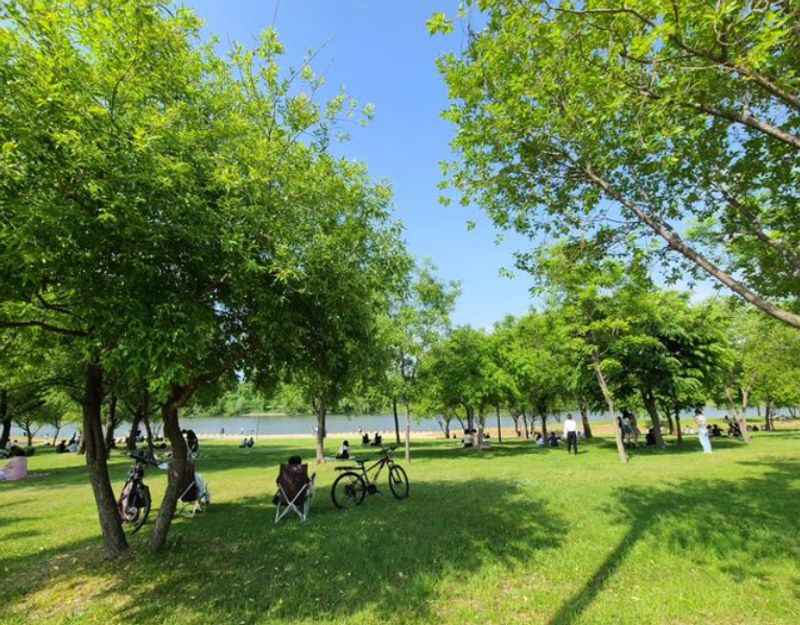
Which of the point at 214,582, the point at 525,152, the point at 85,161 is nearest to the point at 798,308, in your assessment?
the point at 525,152

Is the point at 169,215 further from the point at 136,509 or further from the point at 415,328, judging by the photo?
the point at 415,328

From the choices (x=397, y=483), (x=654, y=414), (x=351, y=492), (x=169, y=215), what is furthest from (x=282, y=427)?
(x=169, y=215)

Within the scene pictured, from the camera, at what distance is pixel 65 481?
16.0 meters

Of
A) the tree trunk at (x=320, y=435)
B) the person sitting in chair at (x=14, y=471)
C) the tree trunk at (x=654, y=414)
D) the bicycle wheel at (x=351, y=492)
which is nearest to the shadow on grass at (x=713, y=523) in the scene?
the bicycle wheel at (x=351, y=492)

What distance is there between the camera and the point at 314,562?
626cm

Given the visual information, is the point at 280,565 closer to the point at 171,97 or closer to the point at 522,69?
the point at 171,97

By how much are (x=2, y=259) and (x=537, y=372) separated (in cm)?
2531

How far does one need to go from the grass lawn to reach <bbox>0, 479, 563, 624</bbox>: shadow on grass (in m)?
0.03

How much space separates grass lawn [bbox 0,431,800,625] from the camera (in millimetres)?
4789

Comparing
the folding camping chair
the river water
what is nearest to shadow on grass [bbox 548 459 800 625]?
the folding camping chair

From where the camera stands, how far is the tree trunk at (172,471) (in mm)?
6793

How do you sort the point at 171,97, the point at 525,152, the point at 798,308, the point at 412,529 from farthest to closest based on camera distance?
the point at 798,308
the point at 412,529
the point at 525,152
the point at 171,97

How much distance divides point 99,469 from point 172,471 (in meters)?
1.04

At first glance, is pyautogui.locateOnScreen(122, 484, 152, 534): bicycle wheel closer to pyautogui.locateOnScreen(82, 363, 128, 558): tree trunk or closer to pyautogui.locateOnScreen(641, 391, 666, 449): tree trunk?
pyautogui.locateOnScreen(82, 363, 128, 558): tree trunk
